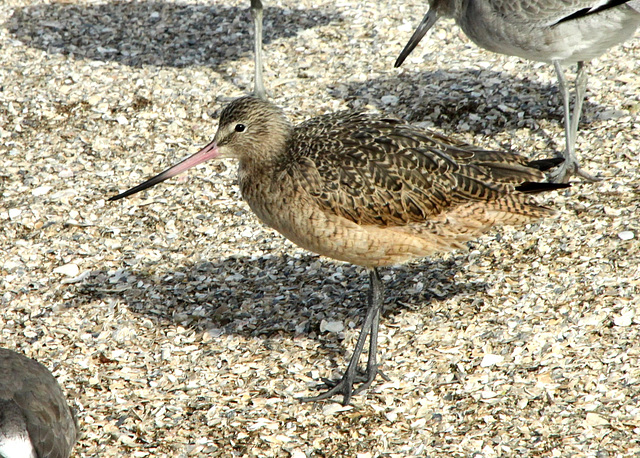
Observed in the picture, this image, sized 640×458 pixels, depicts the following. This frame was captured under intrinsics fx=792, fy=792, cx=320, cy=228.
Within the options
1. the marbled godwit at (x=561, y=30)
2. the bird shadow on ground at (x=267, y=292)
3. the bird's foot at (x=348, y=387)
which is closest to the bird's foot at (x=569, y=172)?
the marbled godwit at (x=561, y=30)

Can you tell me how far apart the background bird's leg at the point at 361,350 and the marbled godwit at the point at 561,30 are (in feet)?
7.83

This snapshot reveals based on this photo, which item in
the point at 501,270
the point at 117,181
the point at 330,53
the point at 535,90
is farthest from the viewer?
the point at 330,53

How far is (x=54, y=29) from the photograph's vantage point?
9383 mm

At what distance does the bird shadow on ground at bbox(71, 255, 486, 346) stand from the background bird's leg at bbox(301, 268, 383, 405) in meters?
0.55

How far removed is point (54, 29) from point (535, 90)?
5595 mm

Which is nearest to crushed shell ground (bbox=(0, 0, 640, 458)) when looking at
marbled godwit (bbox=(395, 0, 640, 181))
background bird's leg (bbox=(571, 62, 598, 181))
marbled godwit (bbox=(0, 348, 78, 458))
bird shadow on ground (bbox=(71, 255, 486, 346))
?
bird shadow on ground (bbox=(71, 255, 486, 346))

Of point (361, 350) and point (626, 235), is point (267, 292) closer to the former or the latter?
point (361, 350)

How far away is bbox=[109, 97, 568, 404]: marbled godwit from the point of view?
454 cm

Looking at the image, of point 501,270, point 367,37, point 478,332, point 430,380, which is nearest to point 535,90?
point 367,37

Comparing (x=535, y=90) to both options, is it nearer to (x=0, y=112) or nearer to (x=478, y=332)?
(x=478, y=332)

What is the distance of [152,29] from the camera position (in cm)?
940

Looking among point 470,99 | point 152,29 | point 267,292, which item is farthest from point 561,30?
point 152,29

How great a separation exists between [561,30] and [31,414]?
15.3 ft

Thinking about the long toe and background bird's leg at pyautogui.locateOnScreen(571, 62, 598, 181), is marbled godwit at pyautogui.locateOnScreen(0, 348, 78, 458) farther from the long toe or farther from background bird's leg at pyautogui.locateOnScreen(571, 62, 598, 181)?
background bird's leg at pyautogui.locateOnScreen(571, 62, 598, 181)
